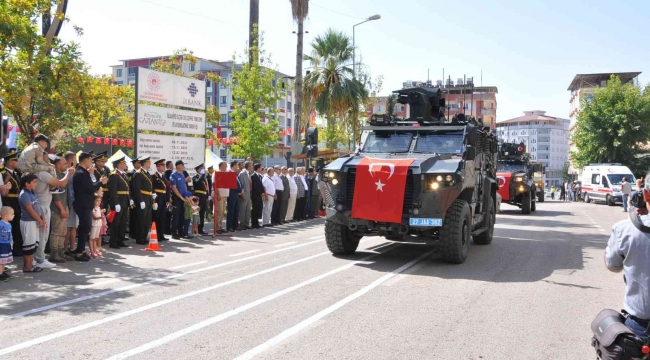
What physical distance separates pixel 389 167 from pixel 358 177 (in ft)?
1.92

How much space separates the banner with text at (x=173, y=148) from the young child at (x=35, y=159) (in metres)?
6.08

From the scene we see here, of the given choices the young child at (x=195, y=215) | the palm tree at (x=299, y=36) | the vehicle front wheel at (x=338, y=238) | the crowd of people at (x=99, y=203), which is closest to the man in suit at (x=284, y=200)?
the crowd of people at (x=99, y=203)

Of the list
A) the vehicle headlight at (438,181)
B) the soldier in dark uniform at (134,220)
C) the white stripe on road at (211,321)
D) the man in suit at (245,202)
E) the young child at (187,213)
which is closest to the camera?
the white stripe on road at (211,321)

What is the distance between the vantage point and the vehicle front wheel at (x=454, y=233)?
32.5ft

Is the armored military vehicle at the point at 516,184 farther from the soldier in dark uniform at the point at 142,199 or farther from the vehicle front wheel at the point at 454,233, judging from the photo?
the soldier in dark uniform at the point at 142,199

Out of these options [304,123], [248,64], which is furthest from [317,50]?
[248,64]

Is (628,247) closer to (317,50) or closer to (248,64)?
(248,64)

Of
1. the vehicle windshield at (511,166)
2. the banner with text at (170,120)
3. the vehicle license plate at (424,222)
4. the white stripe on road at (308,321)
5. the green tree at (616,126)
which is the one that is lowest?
the white stripe on road at (308,321)

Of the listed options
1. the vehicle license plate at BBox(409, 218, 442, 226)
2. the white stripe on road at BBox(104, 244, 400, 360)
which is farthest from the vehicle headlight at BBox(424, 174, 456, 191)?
the white stripe on road at BBox(104, 244, 400, 360)

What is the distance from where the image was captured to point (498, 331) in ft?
19.6

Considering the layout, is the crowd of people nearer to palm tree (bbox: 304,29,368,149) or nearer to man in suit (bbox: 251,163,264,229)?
man in suit (bbox: 251,163,264,229)

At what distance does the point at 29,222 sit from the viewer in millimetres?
9312

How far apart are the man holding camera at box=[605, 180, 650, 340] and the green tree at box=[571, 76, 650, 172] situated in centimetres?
4823

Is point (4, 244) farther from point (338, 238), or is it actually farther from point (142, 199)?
point (338, 238)
